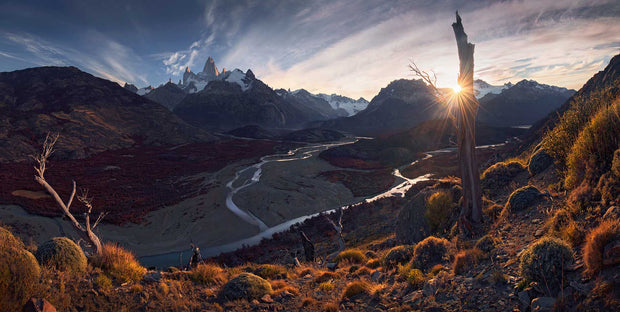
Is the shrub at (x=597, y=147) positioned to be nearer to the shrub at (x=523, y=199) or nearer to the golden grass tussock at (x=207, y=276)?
the shrub at (x=523, y=199)

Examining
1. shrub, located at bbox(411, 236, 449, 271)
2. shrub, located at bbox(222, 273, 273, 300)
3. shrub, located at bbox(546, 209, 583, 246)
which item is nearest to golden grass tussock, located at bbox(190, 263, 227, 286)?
shrub, located at bbox(222, 273, 273, 300)

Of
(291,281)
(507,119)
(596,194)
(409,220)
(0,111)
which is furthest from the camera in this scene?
(507,119)

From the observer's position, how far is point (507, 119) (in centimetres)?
19275

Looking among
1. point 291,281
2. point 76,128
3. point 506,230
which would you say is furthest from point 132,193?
point 76,128

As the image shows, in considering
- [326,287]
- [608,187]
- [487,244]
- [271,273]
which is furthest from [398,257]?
[608,187]

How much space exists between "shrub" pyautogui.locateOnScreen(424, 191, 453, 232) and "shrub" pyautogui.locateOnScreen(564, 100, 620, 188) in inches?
184

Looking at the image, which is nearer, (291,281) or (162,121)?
(291,281)

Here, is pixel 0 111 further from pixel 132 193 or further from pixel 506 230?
pixel 506 230

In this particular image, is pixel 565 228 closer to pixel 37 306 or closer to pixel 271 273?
pixel 271 273

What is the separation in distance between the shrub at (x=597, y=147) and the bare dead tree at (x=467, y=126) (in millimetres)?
2439

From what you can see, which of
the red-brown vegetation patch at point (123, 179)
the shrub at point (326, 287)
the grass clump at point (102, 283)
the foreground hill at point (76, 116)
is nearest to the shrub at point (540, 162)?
the shrub at point (326, 287)

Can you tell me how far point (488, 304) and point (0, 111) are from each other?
110474mm

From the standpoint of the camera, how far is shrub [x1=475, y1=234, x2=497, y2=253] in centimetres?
657

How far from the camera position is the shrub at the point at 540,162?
10062mm
